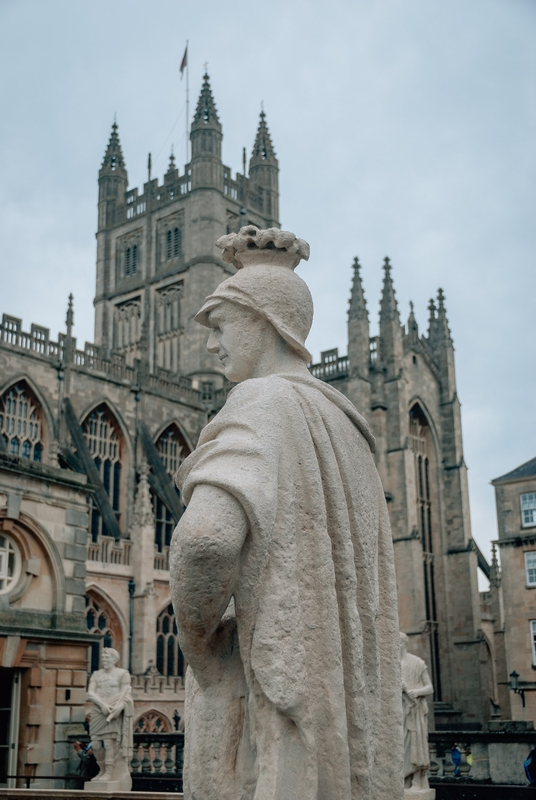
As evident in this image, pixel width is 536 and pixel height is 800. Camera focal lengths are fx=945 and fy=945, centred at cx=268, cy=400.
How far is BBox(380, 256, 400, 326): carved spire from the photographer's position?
125 ft

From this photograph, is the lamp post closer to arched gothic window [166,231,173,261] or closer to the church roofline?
the church roofline

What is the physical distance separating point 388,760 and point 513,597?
→ 28633 mm

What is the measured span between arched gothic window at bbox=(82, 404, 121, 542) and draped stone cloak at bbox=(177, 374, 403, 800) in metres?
31.8

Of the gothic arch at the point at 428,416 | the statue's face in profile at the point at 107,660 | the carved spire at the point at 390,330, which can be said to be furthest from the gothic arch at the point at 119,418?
the statue's face in profile at the point at 107,660

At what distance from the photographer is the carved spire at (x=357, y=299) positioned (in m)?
37.1

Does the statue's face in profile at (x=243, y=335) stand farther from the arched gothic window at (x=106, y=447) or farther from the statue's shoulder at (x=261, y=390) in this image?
the arched gothic window at (x=106, y=447)

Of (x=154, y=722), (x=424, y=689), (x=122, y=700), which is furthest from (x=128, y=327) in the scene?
(x=424, y=689)

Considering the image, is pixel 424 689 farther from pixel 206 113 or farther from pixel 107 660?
pixel 206 113

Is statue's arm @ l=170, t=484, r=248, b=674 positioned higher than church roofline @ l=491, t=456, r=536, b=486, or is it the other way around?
church roofline @ l=491, t=456, r=536, b=486

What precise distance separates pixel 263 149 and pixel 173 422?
23986mm

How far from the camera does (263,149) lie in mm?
55719

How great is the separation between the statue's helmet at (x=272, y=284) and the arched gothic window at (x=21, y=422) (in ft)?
97.3

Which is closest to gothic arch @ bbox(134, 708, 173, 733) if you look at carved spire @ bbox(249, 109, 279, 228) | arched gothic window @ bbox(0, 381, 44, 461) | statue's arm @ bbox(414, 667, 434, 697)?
arched gothic window @ bbox(0, 381, 44, 461)

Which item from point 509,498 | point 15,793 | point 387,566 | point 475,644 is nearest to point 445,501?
point 475,644
